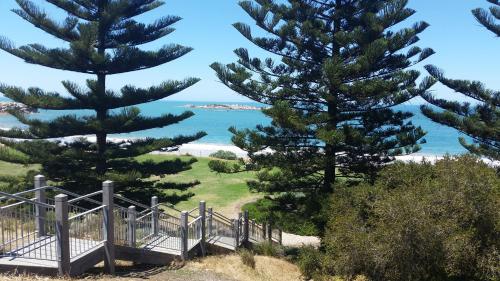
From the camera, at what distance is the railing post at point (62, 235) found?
279 inches

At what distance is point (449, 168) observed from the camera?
30.9 ft

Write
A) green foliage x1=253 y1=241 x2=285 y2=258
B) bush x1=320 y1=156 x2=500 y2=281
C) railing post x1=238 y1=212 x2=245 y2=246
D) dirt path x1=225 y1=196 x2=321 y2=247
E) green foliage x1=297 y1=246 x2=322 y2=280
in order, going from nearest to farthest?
1. bush x1=320 y1=156 x2=500 y2=281
2. green foliage x1=297 y1=246 x2=322 y2=280
3. green foliage x1=253 y1=241 x2=285 y2=258
4. railing post x1=238 y1=212 x2=245 y2=246
5. dirt path x1=225 y1=196 x2=321 y2=247

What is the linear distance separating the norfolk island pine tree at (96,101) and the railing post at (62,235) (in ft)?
32.5

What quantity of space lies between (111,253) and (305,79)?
33.7 feet

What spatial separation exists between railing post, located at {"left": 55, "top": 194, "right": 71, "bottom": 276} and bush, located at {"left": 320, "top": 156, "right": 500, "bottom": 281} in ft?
16.1

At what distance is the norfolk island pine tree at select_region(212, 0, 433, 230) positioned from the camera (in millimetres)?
15812

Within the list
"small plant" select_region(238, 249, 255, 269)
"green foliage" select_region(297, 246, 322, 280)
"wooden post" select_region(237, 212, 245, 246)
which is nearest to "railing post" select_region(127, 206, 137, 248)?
"small plant" select_region(238, 249, 255, 269)

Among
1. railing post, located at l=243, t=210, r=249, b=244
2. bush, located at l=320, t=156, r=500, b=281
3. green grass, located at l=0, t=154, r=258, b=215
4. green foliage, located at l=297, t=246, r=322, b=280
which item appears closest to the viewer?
bush, located at l=320, t=156, r=500, b=281

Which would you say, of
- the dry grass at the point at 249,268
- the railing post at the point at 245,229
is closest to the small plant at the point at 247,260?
the dry grass at the point at 249,268

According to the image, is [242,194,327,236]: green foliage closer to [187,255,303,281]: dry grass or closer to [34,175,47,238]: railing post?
[187,255,303,281]: dry grass

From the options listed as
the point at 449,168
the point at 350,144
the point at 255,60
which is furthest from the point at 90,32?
the point at 449,168

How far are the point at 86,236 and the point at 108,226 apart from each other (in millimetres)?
720

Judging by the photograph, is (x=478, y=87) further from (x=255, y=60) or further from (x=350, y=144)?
(x=255, y=60)

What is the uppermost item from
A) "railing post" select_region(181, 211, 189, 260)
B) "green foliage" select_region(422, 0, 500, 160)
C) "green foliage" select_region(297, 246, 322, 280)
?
"green foliage" select_region(422, 0, 500, 160)
